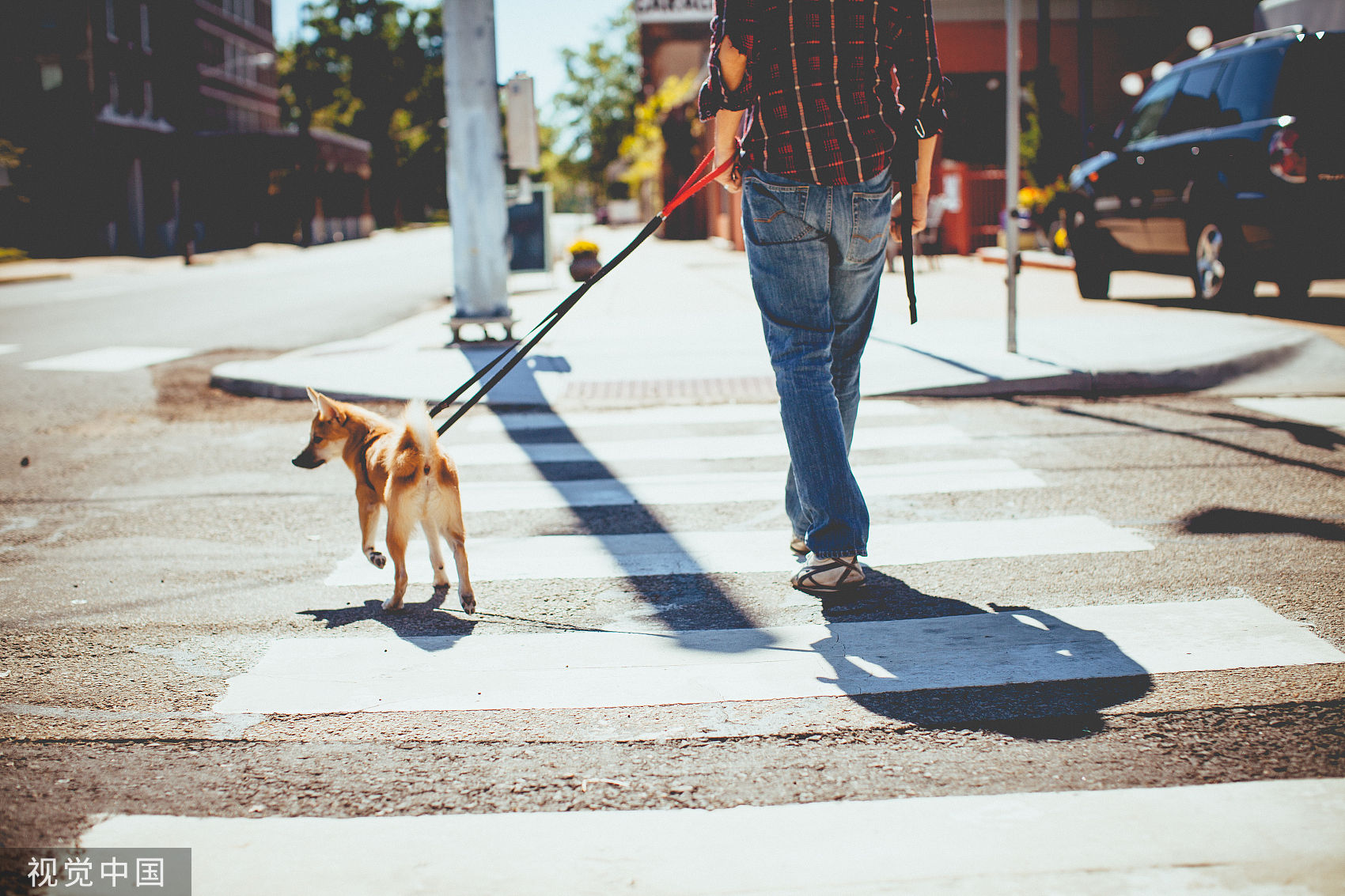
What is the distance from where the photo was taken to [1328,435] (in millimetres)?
6020

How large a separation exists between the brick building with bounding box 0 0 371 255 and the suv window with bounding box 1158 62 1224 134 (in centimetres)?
2690

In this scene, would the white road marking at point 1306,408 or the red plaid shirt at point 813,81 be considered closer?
the red plaid shirt at point 813,81

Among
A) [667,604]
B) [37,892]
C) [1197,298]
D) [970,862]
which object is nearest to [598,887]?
[970,862]

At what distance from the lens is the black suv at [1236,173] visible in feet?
29.8

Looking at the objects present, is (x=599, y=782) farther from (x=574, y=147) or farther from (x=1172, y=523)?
(x=574, y=147)

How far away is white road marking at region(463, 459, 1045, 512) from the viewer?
5180mm

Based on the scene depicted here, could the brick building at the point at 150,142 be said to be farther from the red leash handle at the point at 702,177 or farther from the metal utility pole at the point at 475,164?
the red leash handle at the point at 702,177

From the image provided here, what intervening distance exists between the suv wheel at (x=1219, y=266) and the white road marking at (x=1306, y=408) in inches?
120

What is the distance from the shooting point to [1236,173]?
955cm

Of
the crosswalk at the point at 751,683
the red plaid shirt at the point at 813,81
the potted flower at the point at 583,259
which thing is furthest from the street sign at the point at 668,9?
the red plaid shirt at the point at 813,81

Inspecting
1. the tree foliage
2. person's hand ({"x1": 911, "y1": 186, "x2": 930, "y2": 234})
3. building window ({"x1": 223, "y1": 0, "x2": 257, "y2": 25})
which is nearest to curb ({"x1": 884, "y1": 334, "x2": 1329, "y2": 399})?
person's hand ({"x1": 911, "y1": 186, "x2": 930, "y2": 234})

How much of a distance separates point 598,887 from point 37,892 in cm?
102

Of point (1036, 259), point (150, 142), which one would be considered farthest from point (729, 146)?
point (150, 142)

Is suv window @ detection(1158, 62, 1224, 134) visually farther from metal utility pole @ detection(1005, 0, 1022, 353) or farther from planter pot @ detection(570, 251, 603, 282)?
planter pot @ detection(570, 251, 603, 282)
